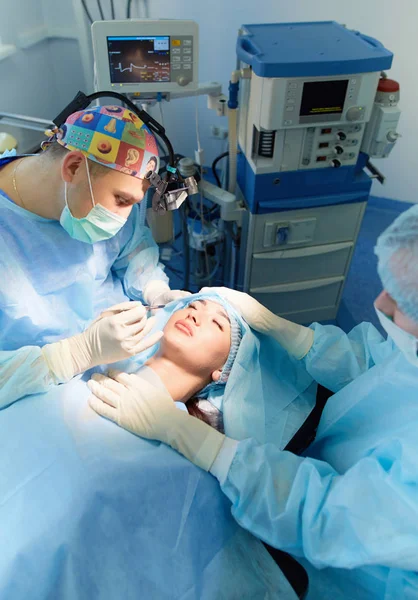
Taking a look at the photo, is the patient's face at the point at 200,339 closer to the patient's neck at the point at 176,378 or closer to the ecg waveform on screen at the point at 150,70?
the patient's neck at the point at 176,378

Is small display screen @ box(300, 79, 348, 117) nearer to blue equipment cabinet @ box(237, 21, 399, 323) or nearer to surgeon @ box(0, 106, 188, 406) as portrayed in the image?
blue equipment cabinet @ box(237, 21, 399, 323)

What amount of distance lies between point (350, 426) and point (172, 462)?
48cm

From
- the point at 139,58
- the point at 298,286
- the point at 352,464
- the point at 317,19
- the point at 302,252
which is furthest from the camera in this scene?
the point at 317,19

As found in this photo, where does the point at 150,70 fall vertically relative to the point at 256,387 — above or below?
above

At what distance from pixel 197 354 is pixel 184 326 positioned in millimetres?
103

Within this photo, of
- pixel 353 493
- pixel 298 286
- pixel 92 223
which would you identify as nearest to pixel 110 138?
pixel 92 223

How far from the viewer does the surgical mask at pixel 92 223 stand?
124cm

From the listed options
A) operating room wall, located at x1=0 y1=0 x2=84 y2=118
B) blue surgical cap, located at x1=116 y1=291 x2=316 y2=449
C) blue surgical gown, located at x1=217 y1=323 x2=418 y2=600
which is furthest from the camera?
operating room wall, located at x1=0 y1=0 x2=84 y2=118

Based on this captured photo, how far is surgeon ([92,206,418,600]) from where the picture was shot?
831mm

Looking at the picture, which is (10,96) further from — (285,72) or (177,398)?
(177,398)

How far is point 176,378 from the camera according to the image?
1.41 meters

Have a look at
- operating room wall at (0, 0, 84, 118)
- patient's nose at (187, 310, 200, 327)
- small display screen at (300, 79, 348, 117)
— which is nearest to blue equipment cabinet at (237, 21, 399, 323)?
small display screen at (300, 79, 348, 117)

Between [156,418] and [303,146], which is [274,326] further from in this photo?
[303,146]

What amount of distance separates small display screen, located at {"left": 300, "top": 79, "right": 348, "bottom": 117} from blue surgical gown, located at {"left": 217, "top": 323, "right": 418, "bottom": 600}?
909 mm
